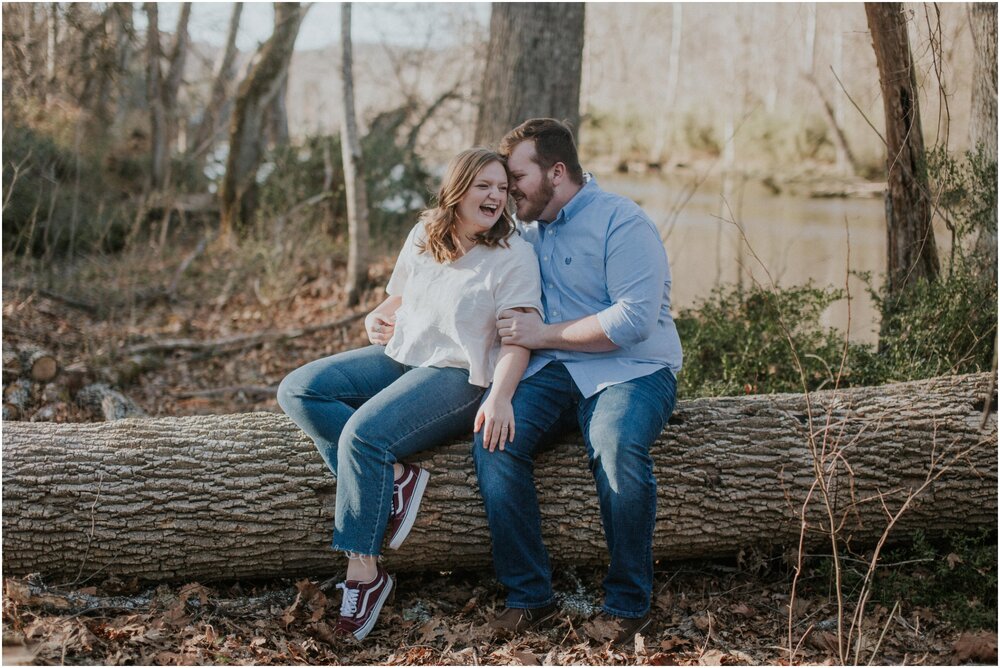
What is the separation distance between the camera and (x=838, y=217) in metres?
15.1

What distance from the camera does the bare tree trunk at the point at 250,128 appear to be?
34.5 ft

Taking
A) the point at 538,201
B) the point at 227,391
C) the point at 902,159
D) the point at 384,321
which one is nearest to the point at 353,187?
the point at 227,391

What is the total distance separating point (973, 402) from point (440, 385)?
7.83ft

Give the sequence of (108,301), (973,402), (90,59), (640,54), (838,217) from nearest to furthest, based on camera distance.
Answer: (973,402)
(108,301)
(90,59)
(838,217)
(640,54)

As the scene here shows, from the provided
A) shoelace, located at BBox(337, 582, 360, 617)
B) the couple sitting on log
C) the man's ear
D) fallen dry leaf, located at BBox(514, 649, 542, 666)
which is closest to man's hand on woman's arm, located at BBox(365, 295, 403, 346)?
the couple sitting on log

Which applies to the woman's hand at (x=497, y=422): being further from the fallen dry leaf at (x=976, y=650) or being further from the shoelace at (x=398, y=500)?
the fallen dry leaf at (x=976, y=650)

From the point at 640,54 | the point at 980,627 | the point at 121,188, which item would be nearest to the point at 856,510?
the point at 980,627

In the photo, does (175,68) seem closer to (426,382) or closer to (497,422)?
(426,382)

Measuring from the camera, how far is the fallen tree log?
3.46m

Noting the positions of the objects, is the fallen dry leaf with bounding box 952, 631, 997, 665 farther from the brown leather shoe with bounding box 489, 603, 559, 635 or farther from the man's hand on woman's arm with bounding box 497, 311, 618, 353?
the man's hand on woman's arm with bounding box 497, 311, 618, 353

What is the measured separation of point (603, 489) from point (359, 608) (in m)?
1.02

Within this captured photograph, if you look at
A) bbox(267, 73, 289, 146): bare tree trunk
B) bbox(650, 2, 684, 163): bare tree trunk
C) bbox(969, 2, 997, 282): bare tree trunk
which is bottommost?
bbox(969, 2, 997, 282): bare tree trunk

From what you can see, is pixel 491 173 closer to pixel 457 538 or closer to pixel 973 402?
pixel 457 538

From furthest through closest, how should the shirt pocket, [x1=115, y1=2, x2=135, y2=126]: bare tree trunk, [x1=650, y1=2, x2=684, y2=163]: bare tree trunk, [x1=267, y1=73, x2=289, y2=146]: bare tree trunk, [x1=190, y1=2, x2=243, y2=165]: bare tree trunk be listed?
1. [x1=650, y1=2, x2=684, y2=163]: bare tree trunk
2. [x1=267, y1=73, x2=289, y2=146]: bare tree trunk
3. [x1=190, y1=2, x2=243, y2=165]: bare tree trunk
4. [x1=115, y1=2, x2=135, y2=126]: bare tree trunk
5. the shirt pocket
